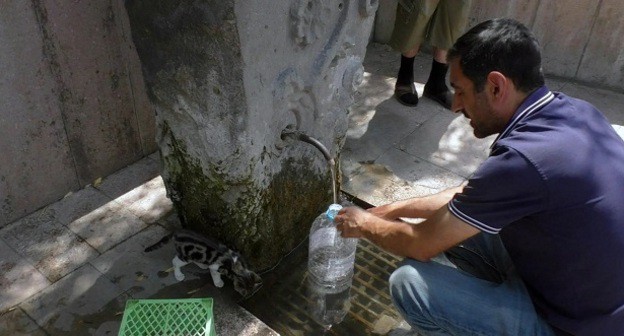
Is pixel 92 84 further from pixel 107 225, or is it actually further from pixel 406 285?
pixel 406 285

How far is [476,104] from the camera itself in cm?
225

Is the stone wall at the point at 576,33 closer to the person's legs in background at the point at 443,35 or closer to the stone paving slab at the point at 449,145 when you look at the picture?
the person's legs in background at the point at 443,35

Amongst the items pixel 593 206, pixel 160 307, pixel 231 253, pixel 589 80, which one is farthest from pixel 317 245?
pixel 589 80

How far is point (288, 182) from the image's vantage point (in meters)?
3.29

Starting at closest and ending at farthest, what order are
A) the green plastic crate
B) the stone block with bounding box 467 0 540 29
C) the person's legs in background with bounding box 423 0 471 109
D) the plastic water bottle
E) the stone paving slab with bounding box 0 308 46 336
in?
the green plastic crate → the stone paving slab with bounding box 0 308 46 336 → the plastic water bottle → the person's legs in background with bounding box 423 0 471 109 → the stone block with bounding box 467 0 540 29

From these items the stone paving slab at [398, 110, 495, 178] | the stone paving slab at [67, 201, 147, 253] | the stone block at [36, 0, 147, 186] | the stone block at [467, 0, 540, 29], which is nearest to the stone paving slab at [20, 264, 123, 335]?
the stone paving slab at [67, 201, 147, 253]

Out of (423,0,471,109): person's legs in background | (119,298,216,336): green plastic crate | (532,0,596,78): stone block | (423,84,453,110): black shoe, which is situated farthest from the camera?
(532,0,596,78): stone block

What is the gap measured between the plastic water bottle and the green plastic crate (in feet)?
2.48

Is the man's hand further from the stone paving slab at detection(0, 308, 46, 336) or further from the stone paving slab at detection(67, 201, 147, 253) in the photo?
the stone paving slab at detection(0, 308, 46, 336)

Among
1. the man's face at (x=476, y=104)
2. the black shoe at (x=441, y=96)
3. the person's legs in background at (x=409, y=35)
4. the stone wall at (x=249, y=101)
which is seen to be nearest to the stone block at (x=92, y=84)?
the stone wall at (x=249, y=101)

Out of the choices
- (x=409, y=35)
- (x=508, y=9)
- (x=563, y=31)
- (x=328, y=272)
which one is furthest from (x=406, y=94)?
(x=328, y=272)

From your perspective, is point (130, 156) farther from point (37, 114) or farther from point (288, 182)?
point (288, 182)

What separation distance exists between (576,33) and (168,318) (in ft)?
16.3

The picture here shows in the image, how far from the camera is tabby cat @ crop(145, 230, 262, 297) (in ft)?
9.66
